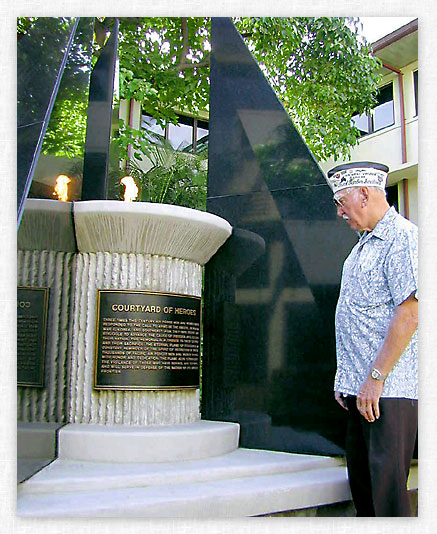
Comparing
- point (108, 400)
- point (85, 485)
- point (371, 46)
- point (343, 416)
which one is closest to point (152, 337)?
Result: point (108, 400)

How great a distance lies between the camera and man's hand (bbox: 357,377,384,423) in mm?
2680

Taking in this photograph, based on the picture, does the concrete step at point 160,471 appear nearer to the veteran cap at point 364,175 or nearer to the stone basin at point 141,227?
the stone basin at point 141,227

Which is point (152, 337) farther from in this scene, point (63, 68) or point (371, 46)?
point (371, 46)

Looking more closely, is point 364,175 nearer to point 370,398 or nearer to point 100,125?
point 370,398

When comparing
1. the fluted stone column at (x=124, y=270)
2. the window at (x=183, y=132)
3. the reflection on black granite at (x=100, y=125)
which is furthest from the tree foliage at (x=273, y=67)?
the fluted stone column at (x=124, y=270)

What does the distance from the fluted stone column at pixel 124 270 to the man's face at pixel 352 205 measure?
1143 millimetres

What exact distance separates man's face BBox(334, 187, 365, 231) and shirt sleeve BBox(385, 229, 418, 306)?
0.92 ft

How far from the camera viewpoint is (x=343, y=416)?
3.83 meters

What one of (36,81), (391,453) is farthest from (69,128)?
(391,453)

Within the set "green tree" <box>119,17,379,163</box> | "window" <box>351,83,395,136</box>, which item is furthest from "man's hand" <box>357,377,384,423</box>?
"green tree" <box>119,17,379,163</box>

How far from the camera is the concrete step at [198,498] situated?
2711mm

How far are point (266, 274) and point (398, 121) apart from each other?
1459mm

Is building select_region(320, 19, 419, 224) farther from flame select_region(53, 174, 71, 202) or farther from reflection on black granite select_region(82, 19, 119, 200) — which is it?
reflection on black granite select_region(82, 19, 119, 200)

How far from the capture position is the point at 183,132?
31.6ft
